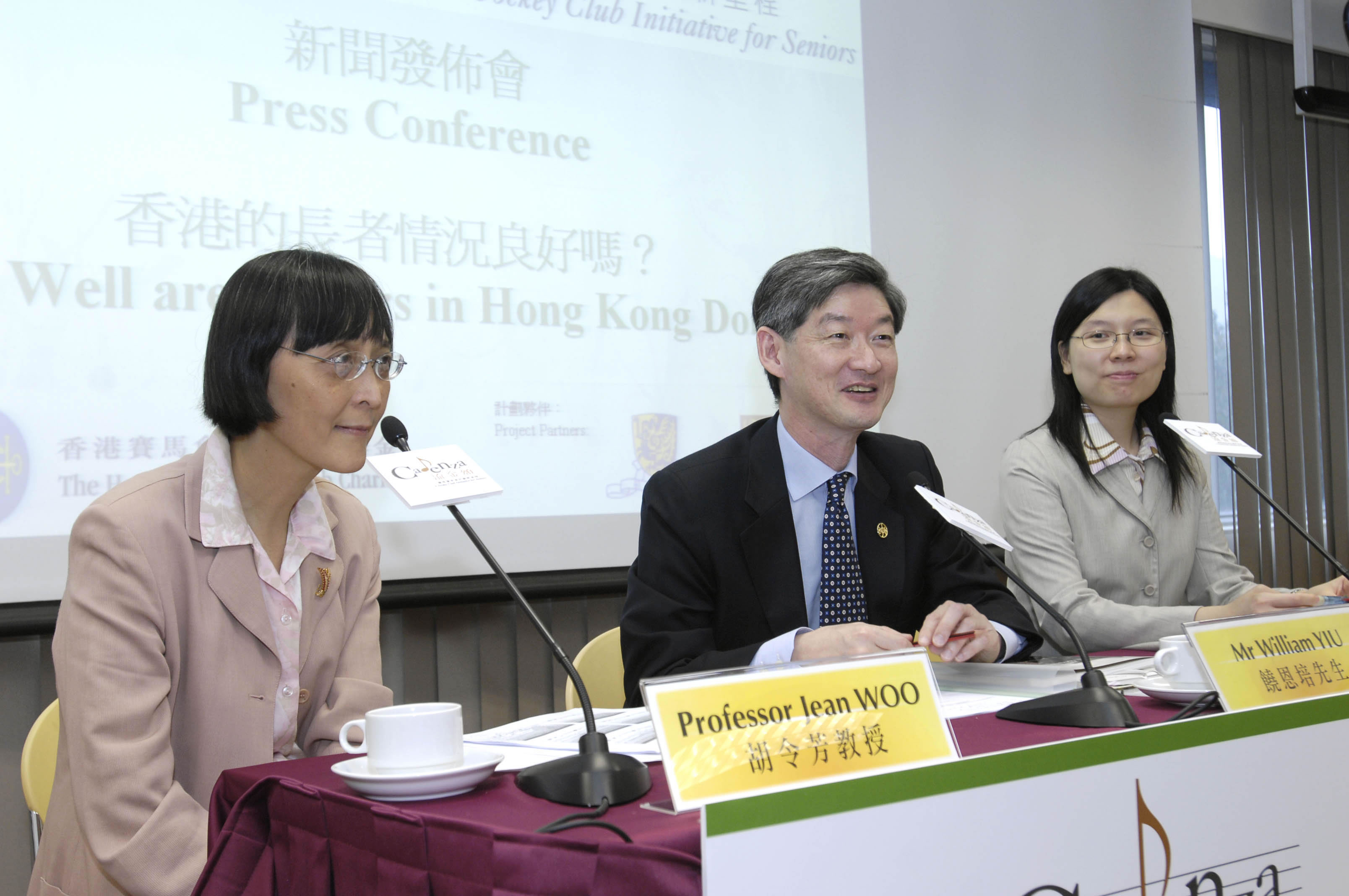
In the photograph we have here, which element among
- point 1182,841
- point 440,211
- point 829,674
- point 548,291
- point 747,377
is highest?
point 440,211

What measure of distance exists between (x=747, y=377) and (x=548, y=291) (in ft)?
1.84

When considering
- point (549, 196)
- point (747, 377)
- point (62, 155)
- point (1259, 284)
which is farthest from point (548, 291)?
point (1259, 284)

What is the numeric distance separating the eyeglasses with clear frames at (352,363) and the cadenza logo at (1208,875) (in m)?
0.97

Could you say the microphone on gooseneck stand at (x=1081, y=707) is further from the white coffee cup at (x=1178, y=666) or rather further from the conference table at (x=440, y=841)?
the white coffee cup at (x=1178, y=666)

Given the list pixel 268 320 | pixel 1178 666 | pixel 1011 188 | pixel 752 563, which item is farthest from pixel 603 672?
pixel 1011 188

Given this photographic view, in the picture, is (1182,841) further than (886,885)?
Yes

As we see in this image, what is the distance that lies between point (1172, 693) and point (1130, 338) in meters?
1.16

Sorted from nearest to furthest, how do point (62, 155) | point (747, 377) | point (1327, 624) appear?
point (1327, 624) < point (62, 155) < point (747, 377)

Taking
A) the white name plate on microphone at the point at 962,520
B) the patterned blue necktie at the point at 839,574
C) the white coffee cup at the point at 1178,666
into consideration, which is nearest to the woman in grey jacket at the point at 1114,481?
the patterned blue necktie at the point at 839,574

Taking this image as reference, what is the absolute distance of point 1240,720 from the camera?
0.85 m

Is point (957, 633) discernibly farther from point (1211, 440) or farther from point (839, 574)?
point (1211, 440)

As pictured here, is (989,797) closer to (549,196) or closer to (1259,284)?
(549,196)

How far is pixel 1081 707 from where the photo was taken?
3.34ft

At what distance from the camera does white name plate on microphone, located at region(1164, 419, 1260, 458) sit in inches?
62.8
